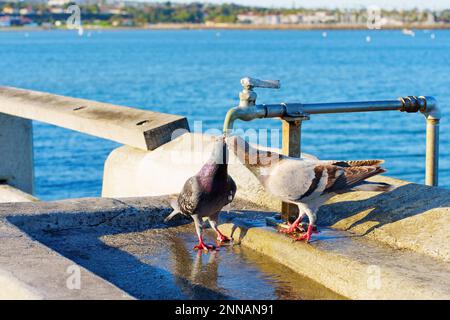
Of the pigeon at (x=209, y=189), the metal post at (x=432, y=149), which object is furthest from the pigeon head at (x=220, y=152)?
the metal post at (x=432, y=149)

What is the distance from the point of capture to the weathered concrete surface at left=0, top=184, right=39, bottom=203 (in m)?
9.11

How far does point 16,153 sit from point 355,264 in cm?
640

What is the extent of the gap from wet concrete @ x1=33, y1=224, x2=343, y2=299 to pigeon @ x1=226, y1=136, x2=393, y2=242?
0.44 meters

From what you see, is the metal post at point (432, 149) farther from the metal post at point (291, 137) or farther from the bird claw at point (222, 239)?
the bird claw at point (222, 239)

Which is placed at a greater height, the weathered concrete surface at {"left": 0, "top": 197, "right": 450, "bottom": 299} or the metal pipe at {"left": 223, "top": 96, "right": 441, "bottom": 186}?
the metal pipe at {"left": 223, "top": 96, "right": 441, "bottom": 186}

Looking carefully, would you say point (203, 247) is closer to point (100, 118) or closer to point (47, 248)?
point (47, 248)

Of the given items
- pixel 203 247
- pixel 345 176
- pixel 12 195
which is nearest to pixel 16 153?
pixel 12 195

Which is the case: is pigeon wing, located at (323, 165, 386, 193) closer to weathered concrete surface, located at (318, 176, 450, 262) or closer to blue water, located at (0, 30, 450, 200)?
weathered concrete surface, located at (318, 176, 450, 262)

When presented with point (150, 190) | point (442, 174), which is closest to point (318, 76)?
point (442, 174)

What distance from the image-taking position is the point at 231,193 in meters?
5.25

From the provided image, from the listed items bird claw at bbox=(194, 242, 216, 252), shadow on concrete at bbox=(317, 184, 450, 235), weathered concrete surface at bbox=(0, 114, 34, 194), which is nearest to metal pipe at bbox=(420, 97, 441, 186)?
shadow on concrete at bbox=(317, 184, 450, 235)

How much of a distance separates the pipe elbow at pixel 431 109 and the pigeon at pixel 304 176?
100 cm

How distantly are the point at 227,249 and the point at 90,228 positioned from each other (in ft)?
3.40
